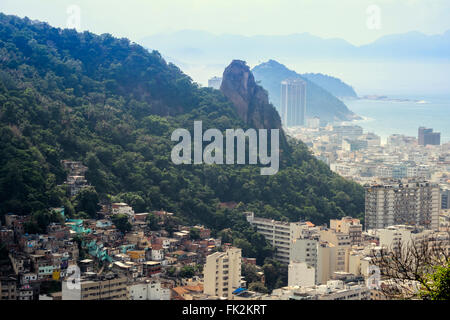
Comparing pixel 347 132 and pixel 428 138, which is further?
pixel 347 132

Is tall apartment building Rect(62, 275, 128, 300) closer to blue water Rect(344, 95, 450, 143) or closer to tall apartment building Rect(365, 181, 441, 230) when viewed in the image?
tall apartment building Rect(365, 181, 441, 230)

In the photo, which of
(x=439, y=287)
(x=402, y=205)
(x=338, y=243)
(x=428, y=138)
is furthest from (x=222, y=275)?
(x=428, y=138)

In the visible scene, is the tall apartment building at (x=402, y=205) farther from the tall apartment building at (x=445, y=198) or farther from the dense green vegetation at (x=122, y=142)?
the tall apartment building at (x=445, y=198)

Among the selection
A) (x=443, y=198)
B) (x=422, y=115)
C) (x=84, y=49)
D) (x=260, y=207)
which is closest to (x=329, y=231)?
(x=260, y=207)

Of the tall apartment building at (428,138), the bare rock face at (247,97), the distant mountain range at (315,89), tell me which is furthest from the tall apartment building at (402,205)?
the distant mountain range at (315,89)

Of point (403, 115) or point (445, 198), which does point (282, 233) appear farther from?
point (403, 115)
